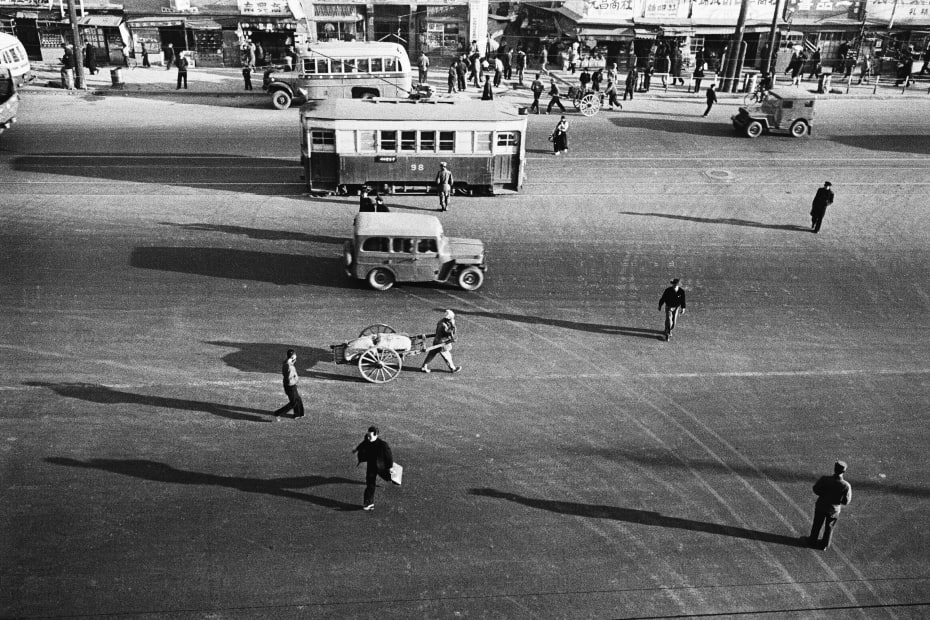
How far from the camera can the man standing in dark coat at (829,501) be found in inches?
455

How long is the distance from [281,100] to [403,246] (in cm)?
2010

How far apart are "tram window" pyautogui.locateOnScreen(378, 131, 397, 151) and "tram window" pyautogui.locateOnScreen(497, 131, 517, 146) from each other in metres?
3.43

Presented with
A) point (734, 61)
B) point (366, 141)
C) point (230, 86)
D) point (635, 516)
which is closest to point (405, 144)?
point (366, 141)

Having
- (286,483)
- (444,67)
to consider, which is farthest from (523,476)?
(444,67)

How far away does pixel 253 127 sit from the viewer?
33594mm

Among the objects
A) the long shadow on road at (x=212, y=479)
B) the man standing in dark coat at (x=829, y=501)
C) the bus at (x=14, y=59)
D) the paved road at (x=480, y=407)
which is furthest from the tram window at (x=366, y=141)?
the bus at (x=14, y=59)

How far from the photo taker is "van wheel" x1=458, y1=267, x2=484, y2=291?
1975 cm

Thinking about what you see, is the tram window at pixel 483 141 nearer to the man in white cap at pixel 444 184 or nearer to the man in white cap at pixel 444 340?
the man in white cap at pixel 444 184

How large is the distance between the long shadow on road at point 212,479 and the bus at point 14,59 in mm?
29426

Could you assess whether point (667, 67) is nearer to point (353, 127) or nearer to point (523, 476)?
point (353, 127)

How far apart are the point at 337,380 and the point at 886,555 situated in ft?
33.5

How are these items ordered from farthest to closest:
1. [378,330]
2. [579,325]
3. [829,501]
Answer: [579,325] → [378,330] → [829,501]

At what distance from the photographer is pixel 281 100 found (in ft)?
119

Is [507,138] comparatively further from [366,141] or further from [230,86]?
[230,86]
